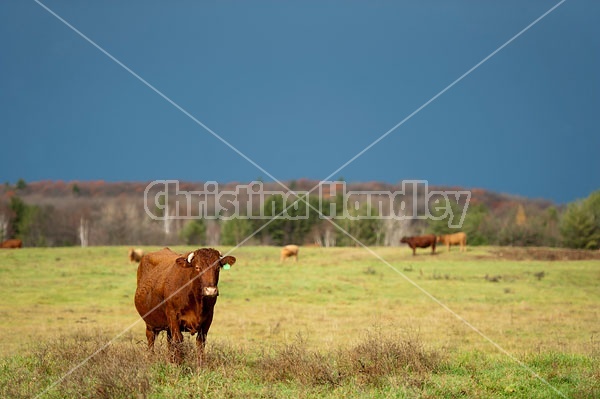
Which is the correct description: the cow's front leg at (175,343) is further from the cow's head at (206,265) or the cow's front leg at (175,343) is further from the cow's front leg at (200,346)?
the cow's head at (206,265)

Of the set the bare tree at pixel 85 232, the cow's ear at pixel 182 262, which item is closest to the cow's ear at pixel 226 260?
the cow's ear at pixel 182 262

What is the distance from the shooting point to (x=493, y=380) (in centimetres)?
952

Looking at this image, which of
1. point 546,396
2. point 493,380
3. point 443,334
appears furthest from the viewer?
point 443,334

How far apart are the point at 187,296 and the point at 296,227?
311 ft

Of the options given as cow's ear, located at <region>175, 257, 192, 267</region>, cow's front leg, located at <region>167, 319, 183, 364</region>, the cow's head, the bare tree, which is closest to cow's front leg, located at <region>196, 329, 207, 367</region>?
cow's front leg, located at <region>167, 319, 183, 364</region>

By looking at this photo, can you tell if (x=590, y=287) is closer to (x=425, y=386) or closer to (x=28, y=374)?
(x=425, y=386)

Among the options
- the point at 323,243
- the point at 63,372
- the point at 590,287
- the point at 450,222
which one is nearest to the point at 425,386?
the point at 63,372

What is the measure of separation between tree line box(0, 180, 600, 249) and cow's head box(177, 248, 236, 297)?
223 ft

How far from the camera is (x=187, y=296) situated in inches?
402

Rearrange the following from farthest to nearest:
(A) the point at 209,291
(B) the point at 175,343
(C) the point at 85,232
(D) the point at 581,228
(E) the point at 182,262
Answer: (C) the point at 85,232 → (D) the point at 581,228 → (E) the point at 182,262 → (B) the point at 175,343 → (A) the point at 209,291

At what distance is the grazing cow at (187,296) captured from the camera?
9945 mm

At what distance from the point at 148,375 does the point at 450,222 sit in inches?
3428

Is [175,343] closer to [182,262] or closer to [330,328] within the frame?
[182,262]

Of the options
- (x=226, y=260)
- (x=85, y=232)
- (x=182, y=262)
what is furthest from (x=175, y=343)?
(x=85, y=232)
